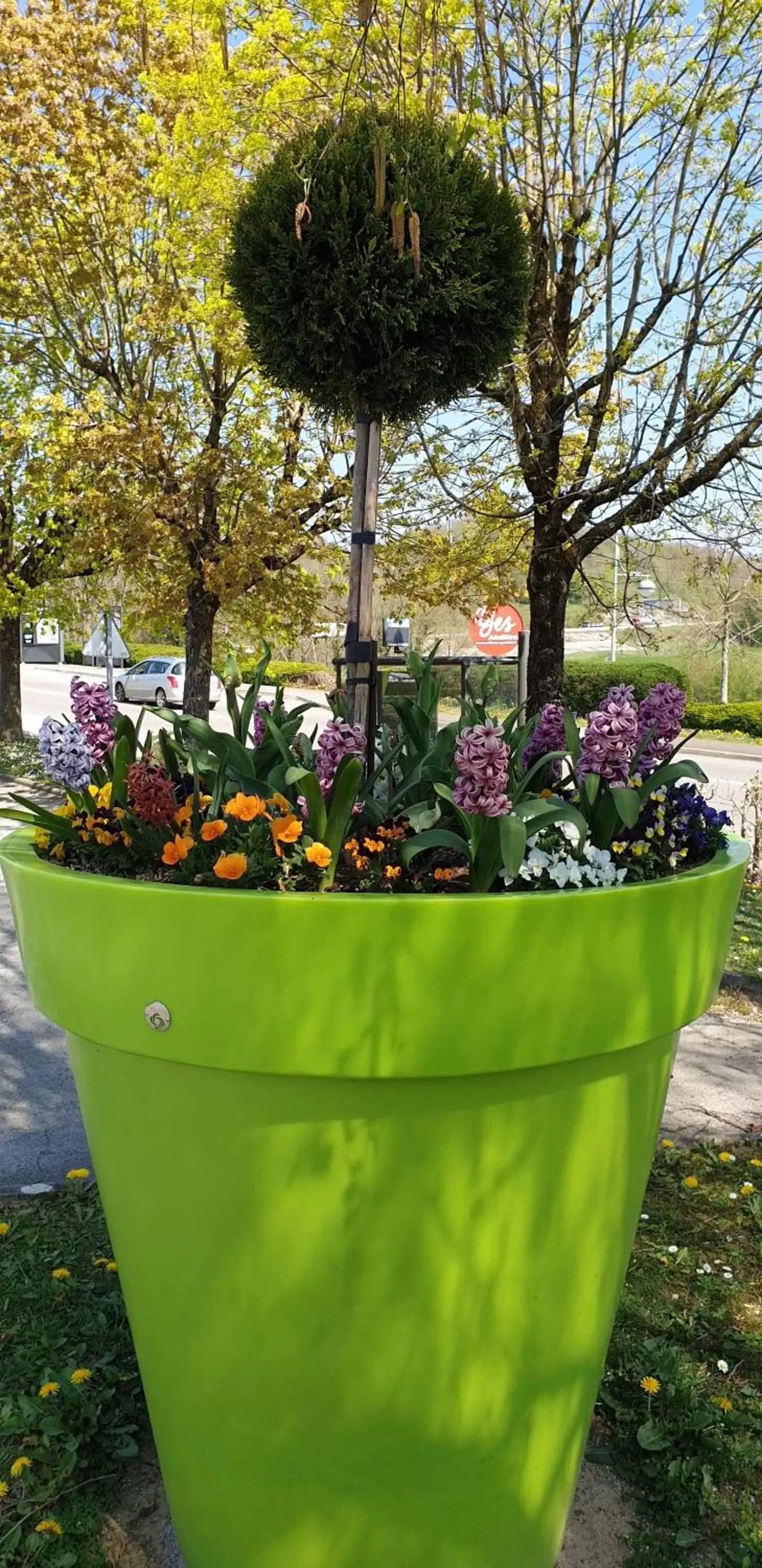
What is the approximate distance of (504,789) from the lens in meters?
1.34

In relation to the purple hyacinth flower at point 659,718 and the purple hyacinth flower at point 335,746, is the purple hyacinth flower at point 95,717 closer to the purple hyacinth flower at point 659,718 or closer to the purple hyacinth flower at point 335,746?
the purple hyacinth flower at point 335,746

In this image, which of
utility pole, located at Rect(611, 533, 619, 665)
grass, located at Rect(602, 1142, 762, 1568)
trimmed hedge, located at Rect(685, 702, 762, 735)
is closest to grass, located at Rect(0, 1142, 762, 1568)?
grass, located at Rect(602, 1142, 762, 1568)

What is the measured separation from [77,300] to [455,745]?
8.60 metres

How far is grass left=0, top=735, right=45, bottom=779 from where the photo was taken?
37.8 feet

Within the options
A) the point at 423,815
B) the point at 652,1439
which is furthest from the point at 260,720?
the point at 652,1439

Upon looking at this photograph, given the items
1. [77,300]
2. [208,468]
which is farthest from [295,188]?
[77,300]

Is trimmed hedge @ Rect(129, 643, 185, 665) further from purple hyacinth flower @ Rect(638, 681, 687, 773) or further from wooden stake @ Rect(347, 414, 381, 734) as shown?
purple hyacinth flower @ Rect(638, 681, 687, 773)

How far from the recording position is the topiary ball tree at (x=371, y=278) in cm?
254

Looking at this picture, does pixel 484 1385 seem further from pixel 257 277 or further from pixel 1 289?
pixel 1 289

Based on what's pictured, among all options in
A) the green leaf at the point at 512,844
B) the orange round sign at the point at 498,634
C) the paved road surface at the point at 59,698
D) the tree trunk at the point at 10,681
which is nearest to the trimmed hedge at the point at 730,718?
the paved road surface at the point at 59,698

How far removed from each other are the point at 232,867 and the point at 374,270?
71.7 inches

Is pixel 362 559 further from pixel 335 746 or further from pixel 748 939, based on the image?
pixel 748 939

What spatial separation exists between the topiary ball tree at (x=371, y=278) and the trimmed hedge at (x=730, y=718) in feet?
69.8

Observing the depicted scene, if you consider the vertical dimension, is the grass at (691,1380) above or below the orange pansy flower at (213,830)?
below
